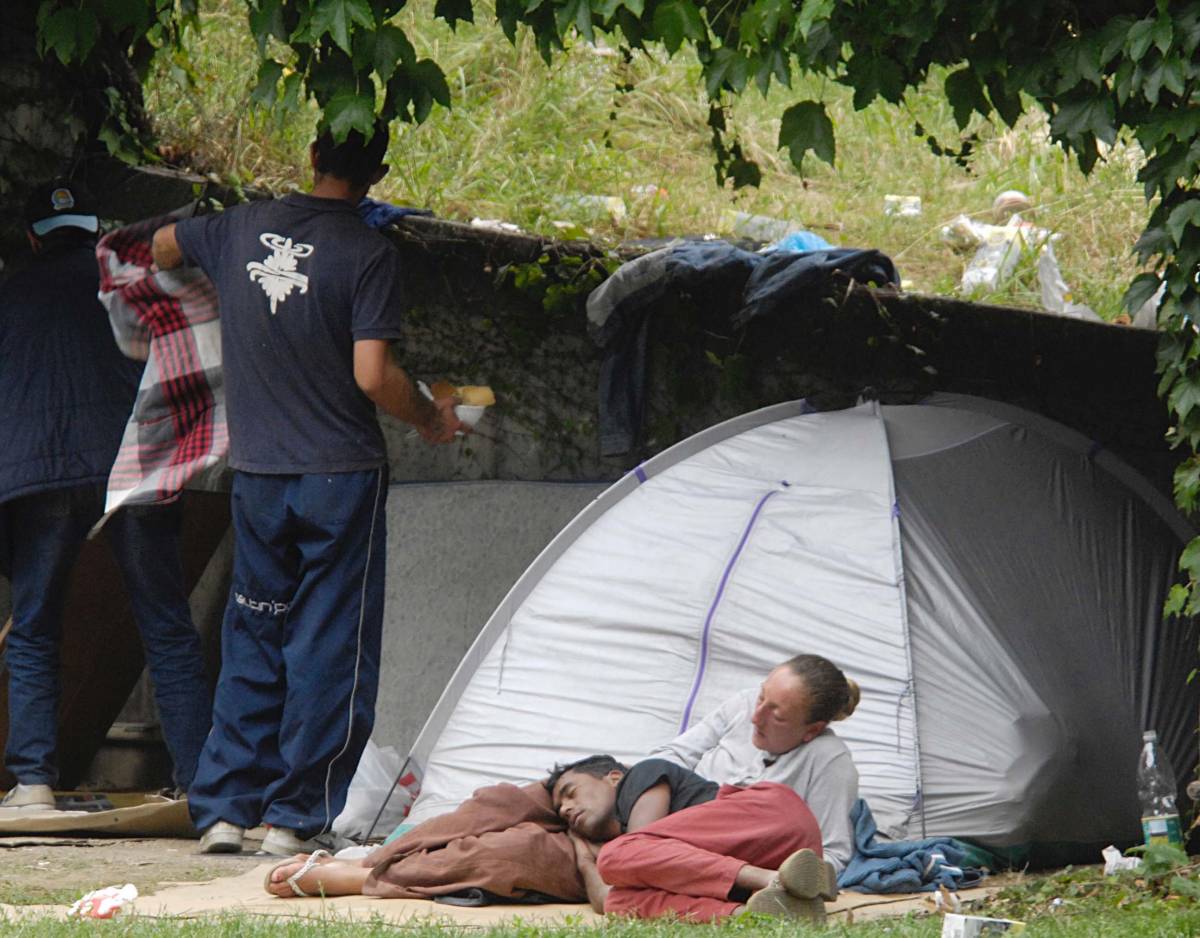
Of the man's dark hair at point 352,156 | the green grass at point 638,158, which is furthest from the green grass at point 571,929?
the green grass at point 638,158

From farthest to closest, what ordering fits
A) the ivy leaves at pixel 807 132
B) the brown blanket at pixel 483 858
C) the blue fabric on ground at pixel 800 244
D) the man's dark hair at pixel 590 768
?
the blue fabric on ground at pixel 800 244 → the man's dark hair at pixel 590 768 → the ivy leaves at pixel 807 132 → the brown blanket at pixel 483 858

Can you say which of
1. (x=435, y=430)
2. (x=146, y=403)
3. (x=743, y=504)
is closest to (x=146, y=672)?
(x=146, y=403)

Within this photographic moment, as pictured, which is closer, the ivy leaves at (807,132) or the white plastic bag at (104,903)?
the white plastic bag at (104,903)

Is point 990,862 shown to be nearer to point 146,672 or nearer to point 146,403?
point 146,403

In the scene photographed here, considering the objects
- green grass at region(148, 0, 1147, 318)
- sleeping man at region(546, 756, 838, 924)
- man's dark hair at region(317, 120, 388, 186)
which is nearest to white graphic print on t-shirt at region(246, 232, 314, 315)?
man's dark hair at region(317, 120, 388, 186)

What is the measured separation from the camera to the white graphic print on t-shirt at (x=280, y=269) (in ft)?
17.6

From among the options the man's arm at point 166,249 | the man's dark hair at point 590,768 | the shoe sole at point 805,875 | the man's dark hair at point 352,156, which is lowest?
the shoe sole at point 805,875

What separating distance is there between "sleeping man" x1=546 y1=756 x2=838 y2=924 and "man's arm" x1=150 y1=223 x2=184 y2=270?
2.17 meters

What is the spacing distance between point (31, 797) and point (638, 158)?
5.28 meters

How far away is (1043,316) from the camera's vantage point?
6.98m

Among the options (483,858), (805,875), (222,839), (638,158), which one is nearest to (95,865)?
(222,839)

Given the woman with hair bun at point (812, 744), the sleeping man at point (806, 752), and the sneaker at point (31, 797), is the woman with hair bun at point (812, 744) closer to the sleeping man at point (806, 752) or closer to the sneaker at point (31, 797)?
the sleeping man at point (806, 752)

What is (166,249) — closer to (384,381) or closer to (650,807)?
(384,381)

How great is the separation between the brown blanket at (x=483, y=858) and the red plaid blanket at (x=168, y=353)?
1.69 metres
